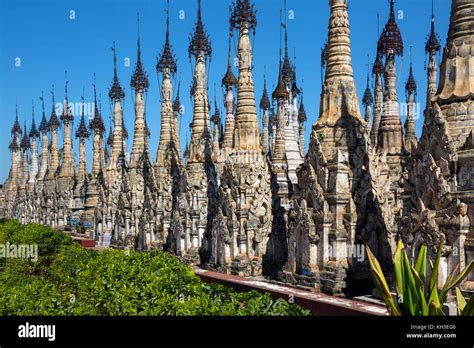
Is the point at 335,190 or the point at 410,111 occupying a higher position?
the point at 410,111

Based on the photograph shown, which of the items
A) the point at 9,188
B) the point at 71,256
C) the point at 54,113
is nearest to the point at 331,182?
the point at 71,256

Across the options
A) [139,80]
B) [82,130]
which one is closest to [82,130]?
[82,130]

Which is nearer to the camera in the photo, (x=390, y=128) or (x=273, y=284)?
(x=273, y=284)

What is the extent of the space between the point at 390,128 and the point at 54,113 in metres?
54.6

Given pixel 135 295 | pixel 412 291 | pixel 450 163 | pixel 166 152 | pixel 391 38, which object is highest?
pixel 391 38

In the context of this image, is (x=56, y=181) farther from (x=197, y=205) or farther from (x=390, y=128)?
(x=390, y=128)

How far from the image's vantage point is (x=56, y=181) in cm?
6194

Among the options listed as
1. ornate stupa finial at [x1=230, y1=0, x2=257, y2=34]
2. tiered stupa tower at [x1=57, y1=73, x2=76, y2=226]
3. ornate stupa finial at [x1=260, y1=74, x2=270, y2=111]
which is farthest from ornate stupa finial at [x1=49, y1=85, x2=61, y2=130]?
ornate stupa finial at [x1=230, y1=0, x2=257, y2=34]

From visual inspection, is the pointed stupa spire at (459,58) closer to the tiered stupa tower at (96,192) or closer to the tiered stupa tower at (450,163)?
the tiered stupa tower at (450,163)

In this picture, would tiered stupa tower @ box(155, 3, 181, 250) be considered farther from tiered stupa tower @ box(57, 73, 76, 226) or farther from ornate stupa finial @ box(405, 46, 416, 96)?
tiered stupa tower @ box(57, 73, 76, 226)

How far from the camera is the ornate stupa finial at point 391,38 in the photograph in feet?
97.4

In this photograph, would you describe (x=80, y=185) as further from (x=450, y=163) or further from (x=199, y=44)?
(x=450, y=163)

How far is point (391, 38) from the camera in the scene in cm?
3005

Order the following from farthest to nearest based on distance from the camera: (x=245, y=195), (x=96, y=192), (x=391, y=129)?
(x=96, y=192) < (x=391, y=129) < (x=245, y=195)
